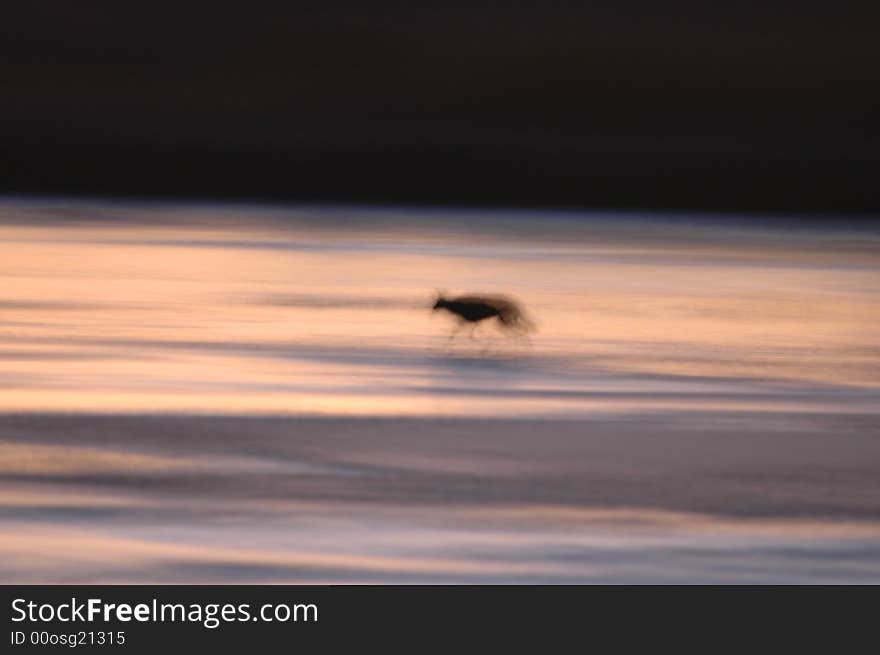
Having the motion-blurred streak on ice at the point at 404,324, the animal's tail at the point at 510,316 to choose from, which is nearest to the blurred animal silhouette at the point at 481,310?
the animal's tail at the point at 510,316

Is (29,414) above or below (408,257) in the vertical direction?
below

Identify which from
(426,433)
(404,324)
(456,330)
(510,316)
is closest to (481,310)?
(456,330)

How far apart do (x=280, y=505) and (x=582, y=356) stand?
251 inches

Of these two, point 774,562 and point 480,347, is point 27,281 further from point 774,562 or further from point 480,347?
point 774,562

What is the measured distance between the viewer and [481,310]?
15.0 m

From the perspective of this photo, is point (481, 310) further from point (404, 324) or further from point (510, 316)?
point (404, 324)

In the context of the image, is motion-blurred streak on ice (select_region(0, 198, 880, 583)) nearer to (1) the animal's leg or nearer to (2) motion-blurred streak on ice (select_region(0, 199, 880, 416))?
(2) motion-blurred streak on ice (select_region(0, 199, 880, 416))

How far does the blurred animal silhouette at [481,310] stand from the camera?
15.0m

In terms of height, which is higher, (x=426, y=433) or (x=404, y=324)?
(x=404, y=324)

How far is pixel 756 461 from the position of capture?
35.3ft

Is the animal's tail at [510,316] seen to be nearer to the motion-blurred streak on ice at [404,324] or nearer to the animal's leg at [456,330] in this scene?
the motion-blurred streak on ice at [404,324]

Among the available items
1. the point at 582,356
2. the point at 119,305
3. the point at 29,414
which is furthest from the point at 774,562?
the point at 119,305

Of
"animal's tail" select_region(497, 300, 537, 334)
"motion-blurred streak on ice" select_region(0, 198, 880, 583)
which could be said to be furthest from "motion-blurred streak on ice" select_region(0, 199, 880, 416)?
"animal's tail" select_region(497, 300, 537, 334)

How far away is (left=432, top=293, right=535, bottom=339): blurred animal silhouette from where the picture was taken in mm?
14969
